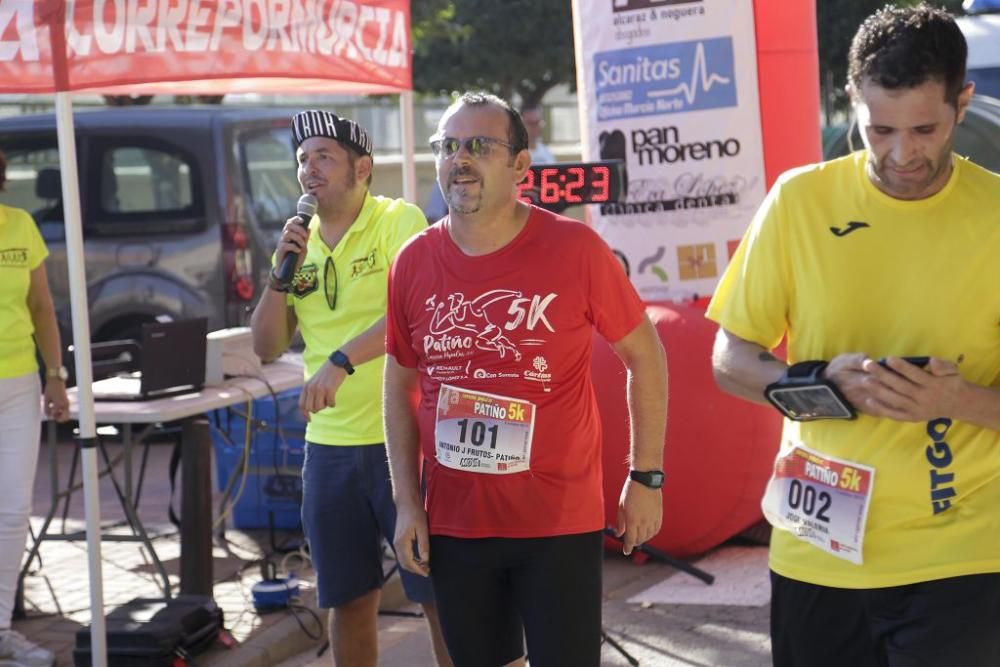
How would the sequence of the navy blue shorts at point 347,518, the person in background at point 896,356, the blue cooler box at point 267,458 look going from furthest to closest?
the blue cooler box at point 267,458, the navy blue shorts at point 347,518, the person in background at point 896,356

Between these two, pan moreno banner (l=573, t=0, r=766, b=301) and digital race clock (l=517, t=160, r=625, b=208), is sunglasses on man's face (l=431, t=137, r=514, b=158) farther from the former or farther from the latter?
pan moreno banner (l=573, t=0, r=766, b=301)

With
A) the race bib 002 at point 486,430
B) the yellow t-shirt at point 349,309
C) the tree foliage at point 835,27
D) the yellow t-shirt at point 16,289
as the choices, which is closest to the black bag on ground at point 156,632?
the yellow t-shirt at point 16,289

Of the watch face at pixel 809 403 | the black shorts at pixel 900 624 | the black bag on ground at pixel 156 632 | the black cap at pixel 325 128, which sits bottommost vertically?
the black bag on ground at pixel 156 632

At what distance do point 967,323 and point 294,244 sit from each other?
230 cm

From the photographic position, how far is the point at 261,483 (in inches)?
314

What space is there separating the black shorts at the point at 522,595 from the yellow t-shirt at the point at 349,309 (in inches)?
45.4

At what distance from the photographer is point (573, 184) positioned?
638 centimetres

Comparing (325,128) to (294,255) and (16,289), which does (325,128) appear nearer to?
(294,255)

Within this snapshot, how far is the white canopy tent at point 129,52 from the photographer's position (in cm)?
492

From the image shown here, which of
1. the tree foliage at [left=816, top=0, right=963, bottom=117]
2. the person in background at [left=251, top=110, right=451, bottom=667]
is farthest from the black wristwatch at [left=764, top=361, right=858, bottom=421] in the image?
the tree foliage at [left=816, top=0, right=963, bottom=117]

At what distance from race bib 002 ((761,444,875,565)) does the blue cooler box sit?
4847 mm

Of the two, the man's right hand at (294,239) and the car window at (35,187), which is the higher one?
the car window at (35,187)

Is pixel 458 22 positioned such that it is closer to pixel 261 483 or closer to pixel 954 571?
pixel 261 483

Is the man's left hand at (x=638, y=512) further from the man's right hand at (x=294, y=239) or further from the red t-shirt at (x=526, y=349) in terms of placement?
the man's right hand at (x=294, y=239)
